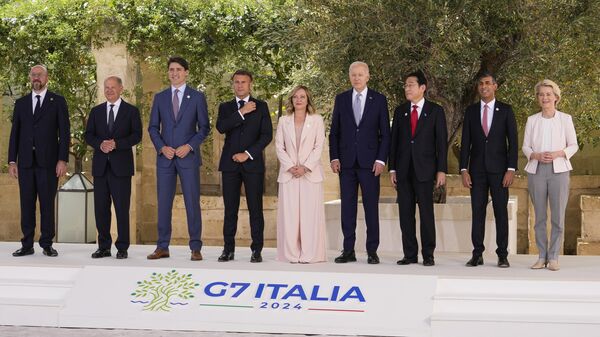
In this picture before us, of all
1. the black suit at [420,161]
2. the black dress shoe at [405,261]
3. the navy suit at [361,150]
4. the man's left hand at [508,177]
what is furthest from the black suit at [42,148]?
the man's left hand at [508,177]

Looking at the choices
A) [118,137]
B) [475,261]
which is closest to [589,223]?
[475,261]

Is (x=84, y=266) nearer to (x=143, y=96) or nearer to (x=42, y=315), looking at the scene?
(x=42, y=315)

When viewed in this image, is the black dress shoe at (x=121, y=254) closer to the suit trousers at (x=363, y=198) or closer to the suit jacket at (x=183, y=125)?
the suit jacket at (x=183, y=125)

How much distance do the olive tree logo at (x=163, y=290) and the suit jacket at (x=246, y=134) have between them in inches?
55.5

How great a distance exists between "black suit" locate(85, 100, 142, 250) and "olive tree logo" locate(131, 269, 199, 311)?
140 centimetres

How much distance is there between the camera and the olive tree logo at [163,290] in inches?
288

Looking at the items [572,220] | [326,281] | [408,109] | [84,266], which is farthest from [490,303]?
[572,220]

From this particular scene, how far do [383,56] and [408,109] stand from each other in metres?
1.57

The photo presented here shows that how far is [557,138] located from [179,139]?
131 inches

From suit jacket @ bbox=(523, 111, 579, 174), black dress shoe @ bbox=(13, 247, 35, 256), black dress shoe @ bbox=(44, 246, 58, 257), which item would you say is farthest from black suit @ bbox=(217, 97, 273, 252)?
suit jacket @ bbox=(523, 111, 579, 174)

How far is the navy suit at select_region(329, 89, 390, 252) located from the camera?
851 cm

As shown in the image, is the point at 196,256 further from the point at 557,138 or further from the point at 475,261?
the point at 557,138

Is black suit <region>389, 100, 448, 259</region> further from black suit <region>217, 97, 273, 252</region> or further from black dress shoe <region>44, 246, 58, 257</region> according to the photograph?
black dress shoe <region>44, 246, 58, 257</region>

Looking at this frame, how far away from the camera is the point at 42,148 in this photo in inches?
350
